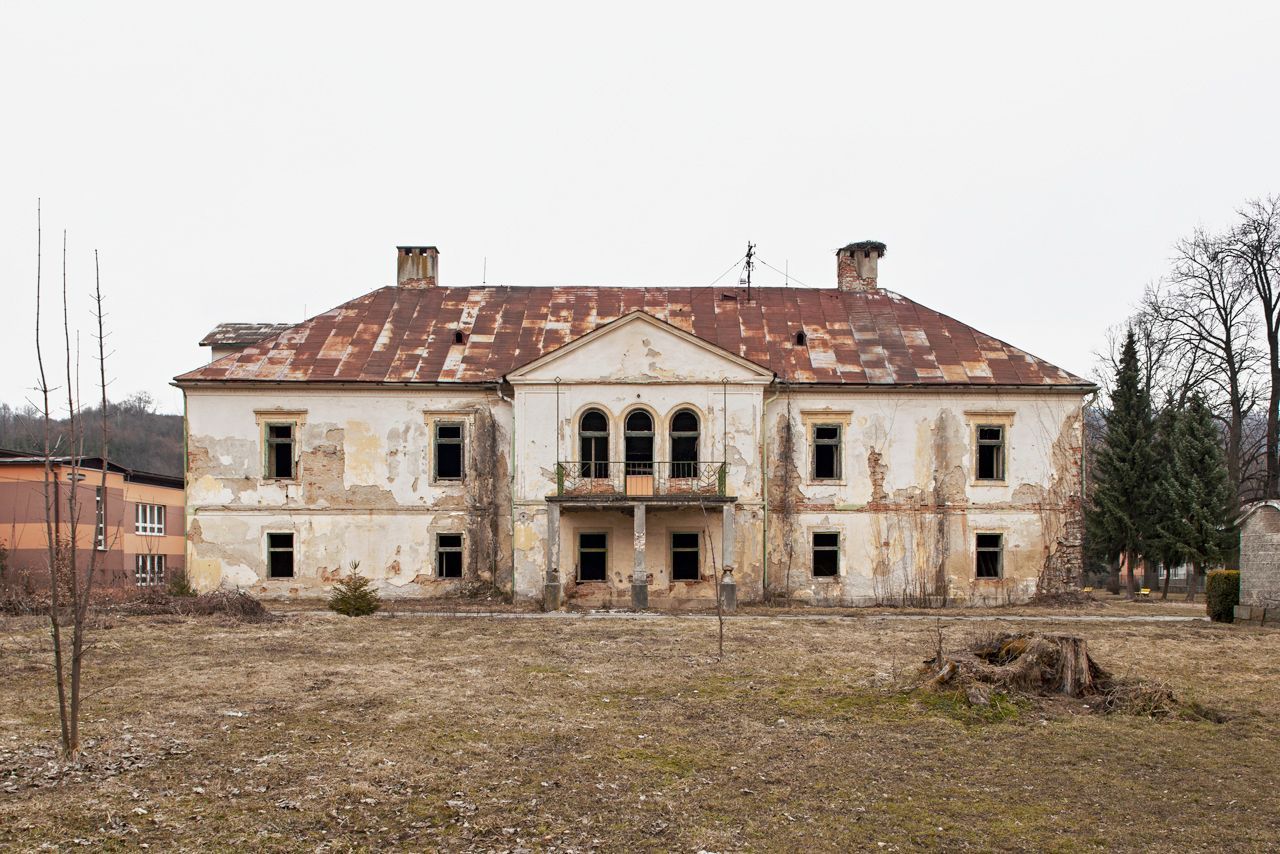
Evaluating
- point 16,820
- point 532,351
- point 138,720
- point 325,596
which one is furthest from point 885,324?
point 16,820

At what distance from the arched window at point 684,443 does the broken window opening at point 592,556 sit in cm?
242

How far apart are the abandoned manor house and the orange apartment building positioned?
354 centimetres

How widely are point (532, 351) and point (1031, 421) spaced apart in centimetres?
1265

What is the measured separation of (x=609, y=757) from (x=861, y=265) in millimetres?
22559

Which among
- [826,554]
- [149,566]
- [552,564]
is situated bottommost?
[149,566]

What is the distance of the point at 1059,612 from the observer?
74.6ft

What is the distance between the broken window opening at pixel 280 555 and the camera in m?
24.6

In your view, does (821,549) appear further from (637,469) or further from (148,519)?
(148,519)

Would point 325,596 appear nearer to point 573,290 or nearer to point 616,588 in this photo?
point 616,588

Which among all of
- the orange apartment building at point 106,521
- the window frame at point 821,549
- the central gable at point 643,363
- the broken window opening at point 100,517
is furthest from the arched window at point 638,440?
the broken window opening at point 100,517

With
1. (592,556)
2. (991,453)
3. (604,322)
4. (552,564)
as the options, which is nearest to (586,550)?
(592,556)

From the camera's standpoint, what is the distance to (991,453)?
993 inches

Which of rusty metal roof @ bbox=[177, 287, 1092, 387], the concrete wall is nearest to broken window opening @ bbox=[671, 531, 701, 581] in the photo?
rusty metal roof @ bbox=[177, 287, 1092, 387]

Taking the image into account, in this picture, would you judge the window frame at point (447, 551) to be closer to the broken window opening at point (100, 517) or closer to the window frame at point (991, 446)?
the broken window opening at point (100, 517)
